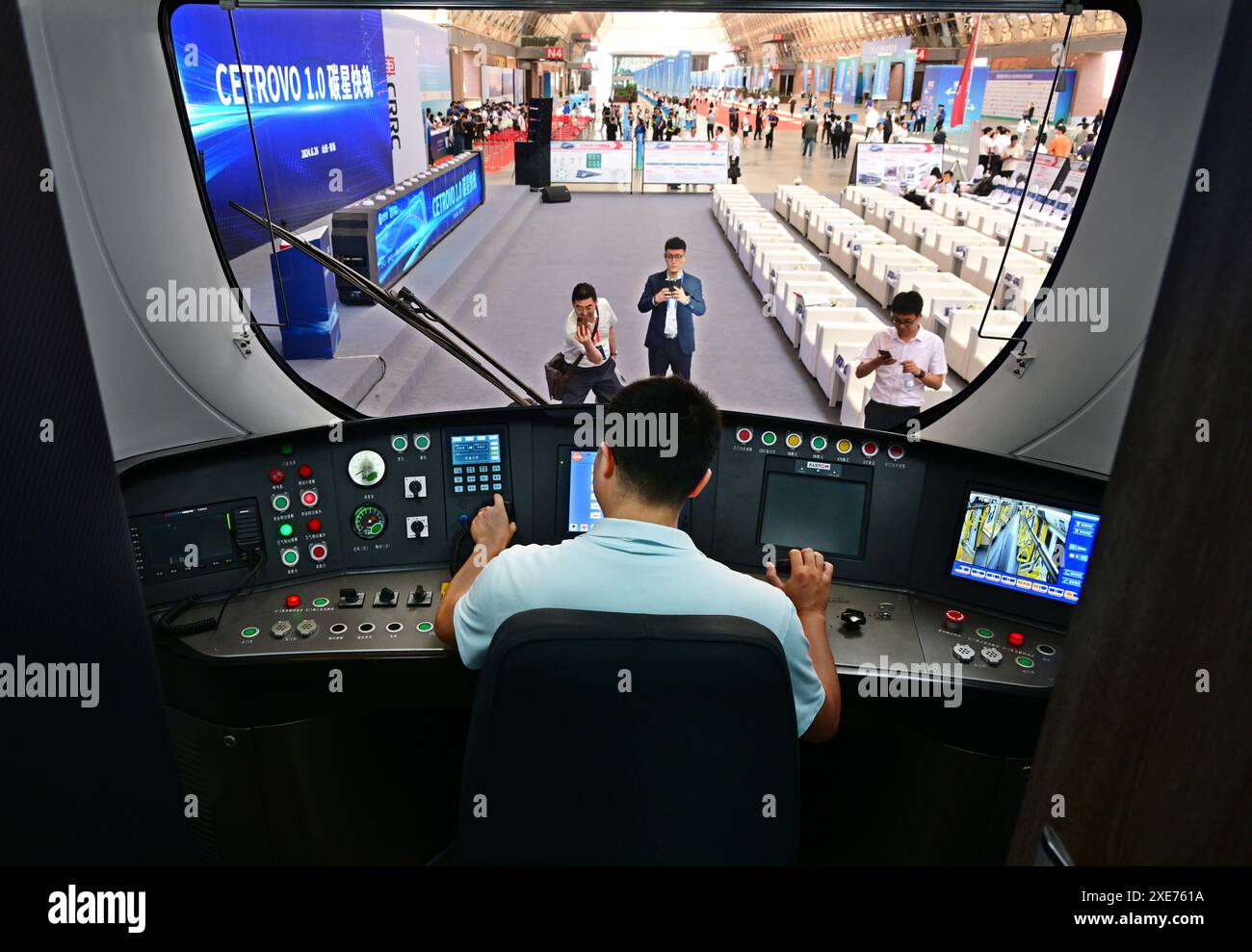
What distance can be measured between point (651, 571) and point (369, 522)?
1.47 meters

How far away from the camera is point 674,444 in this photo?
1.49 metres

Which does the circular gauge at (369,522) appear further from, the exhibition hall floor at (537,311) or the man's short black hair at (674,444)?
the exhibition hall floor at (537,311)

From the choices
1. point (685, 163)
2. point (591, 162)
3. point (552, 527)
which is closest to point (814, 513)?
point (552, 527)

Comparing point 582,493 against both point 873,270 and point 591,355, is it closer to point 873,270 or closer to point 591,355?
point 591,355

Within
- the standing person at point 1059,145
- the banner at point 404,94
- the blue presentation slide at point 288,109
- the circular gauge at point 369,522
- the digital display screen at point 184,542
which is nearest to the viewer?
the digital display screen at point 184,542

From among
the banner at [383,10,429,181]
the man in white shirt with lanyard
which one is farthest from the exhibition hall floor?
the banner at [383,10,429,181]

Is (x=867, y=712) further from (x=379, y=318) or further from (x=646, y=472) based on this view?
(x=379, y=318)

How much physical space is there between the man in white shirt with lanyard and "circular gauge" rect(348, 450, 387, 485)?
2840 millimetres

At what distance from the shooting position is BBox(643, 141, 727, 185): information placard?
17.3m

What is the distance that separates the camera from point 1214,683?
55cm

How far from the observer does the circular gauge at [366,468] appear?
2.47 meters

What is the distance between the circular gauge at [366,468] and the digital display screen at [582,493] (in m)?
0.56

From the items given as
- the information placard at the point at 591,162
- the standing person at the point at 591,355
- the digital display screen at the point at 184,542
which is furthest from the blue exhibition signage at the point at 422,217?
the digital display screen at the point at 184,542

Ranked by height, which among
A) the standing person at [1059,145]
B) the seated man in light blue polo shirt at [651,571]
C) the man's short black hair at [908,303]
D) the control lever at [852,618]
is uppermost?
the standing person at [1059,145]
